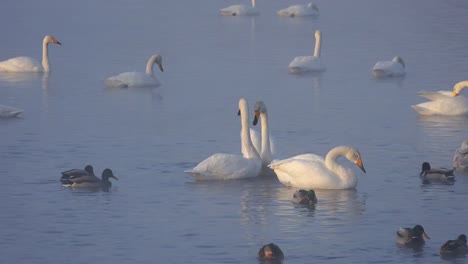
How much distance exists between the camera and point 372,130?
1866 cm

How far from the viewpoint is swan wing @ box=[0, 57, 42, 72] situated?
25328 mm

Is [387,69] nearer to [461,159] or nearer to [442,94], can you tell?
[442,94]

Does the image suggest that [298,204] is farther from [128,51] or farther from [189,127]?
→ [128,51]

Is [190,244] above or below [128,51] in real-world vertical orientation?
below

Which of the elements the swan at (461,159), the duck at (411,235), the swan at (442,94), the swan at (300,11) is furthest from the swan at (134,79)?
the swan at (300,11)

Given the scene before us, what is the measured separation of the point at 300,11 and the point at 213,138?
1924 cm

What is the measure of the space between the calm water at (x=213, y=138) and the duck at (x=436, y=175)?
5.4 inches

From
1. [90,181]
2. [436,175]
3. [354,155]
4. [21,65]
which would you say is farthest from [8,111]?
[436,175]

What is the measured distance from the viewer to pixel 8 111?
1967cm

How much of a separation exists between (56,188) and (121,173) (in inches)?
42.1

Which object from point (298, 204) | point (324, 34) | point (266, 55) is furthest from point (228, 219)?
point (324, 34)

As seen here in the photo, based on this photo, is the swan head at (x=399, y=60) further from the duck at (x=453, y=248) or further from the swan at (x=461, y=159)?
the duck at (x=453, y=248)

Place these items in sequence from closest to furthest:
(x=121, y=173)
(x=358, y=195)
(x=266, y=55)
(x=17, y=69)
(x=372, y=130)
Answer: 1. (x=358, y=195)
2. (x=121, y=173)
3. (x=372, y=130)
4. (x=17, y=69)
5. (x=266, y=55)

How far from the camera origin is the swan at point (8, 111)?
1961cm
